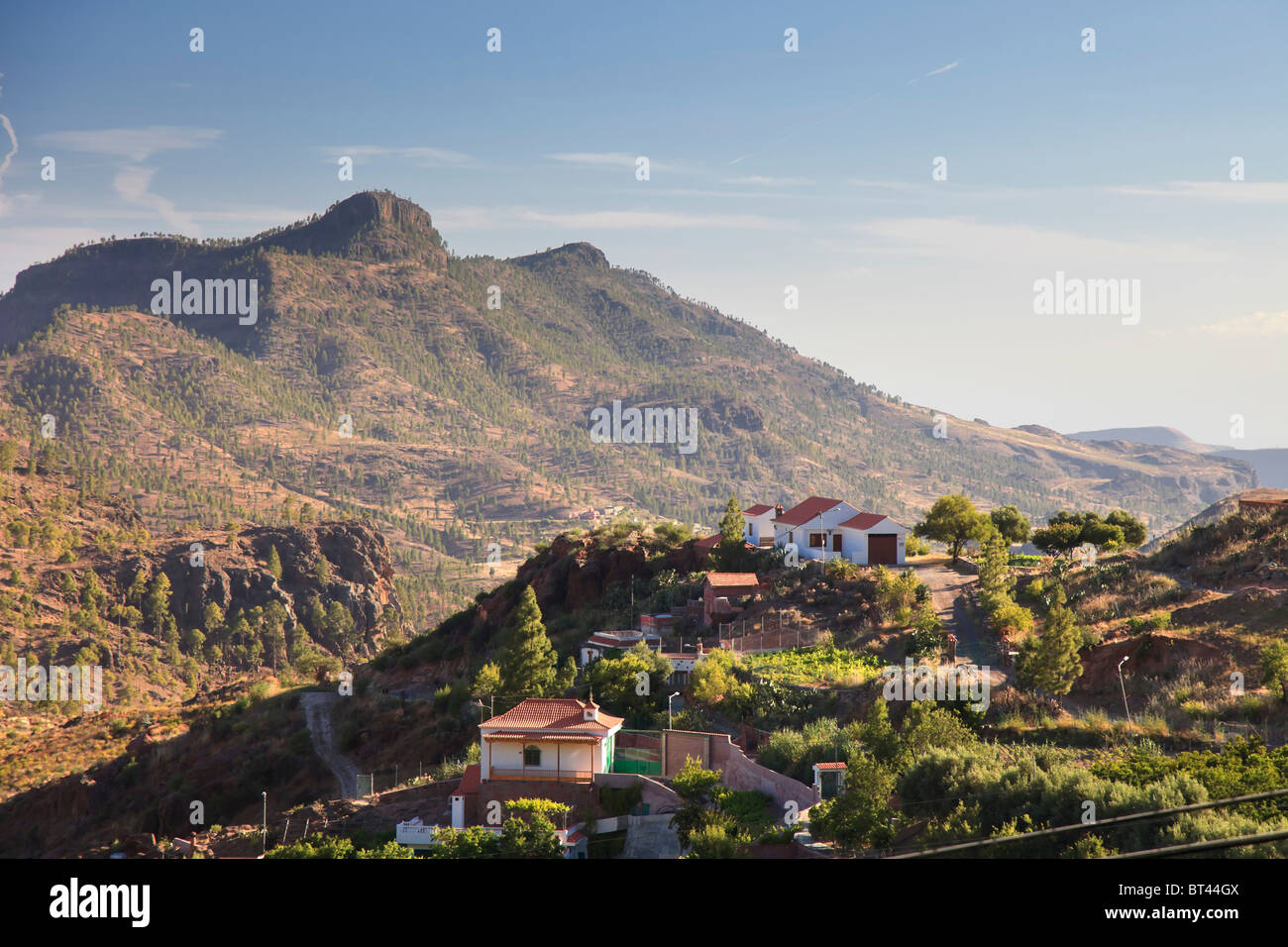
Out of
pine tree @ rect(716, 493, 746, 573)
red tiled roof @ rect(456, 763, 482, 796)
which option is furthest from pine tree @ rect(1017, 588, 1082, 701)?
pine tree @ rect(716, 493, 746, 573)

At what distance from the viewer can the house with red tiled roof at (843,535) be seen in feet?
165

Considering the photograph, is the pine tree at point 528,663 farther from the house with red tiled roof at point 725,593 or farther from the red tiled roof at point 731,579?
the red tiled roof at point 731,579

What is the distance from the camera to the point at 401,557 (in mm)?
196000

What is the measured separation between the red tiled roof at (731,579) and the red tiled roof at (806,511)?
6.89 m

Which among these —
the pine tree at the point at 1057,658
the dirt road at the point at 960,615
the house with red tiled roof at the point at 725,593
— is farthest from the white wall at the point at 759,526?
the pine tree at the point at 1057,658

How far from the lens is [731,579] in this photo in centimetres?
4750

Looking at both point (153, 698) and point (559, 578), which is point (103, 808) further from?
point (153, 698)

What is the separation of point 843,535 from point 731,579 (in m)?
7.32

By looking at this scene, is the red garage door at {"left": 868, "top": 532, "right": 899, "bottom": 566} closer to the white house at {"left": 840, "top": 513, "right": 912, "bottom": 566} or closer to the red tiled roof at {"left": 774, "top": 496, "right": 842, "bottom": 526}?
the white house at {"left": 840, "top": 513, "right": 912, "bottom": 566}

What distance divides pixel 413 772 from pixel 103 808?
2145 cm

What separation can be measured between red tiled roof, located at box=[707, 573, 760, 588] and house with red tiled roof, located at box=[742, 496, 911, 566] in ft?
16.6

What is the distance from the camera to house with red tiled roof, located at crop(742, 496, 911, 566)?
165 feet

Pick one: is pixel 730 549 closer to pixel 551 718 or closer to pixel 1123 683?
pixel 551 718

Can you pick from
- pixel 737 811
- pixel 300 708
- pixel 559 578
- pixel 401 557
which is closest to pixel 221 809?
pixel 300 708
